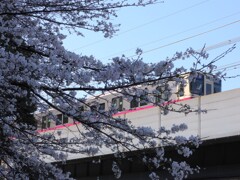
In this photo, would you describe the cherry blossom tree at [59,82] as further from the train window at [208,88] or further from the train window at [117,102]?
the train window at [208,88]

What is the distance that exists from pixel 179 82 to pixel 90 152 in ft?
7.81

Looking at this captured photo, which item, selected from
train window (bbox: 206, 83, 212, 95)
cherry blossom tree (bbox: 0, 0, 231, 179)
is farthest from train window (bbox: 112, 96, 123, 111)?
train window (bbox: 206, 83, 212, 95)

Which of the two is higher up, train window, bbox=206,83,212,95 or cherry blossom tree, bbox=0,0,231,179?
train window, bbox=206,83,212,95

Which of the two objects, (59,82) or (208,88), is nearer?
(59,82)

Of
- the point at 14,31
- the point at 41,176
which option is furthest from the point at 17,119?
the point at 14,31

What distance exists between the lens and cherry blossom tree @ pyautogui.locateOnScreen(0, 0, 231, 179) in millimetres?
5375

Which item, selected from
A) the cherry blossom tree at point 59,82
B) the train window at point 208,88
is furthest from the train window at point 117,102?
the train window at point 208,88

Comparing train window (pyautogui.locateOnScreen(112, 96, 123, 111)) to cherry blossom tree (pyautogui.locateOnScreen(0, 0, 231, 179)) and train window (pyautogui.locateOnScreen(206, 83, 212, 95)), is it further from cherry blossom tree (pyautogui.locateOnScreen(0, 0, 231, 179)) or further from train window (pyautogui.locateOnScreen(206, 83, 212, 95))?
train window (pyautogui.locateOnScreen(206, 83, 212, 95))

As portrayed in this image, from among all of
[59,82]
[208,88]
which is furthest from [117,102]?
[208,88]

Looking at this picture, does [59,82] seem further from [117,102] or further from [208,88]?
[208,88]

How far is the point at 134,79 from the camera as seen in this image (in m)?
5.82

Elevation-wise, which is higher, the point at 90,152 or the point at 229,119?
the point at 229,119

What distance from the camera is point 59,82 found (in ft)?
17.7

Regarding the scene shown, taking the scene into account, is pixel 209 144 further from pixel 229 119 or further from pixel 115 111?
pixel 115 111
